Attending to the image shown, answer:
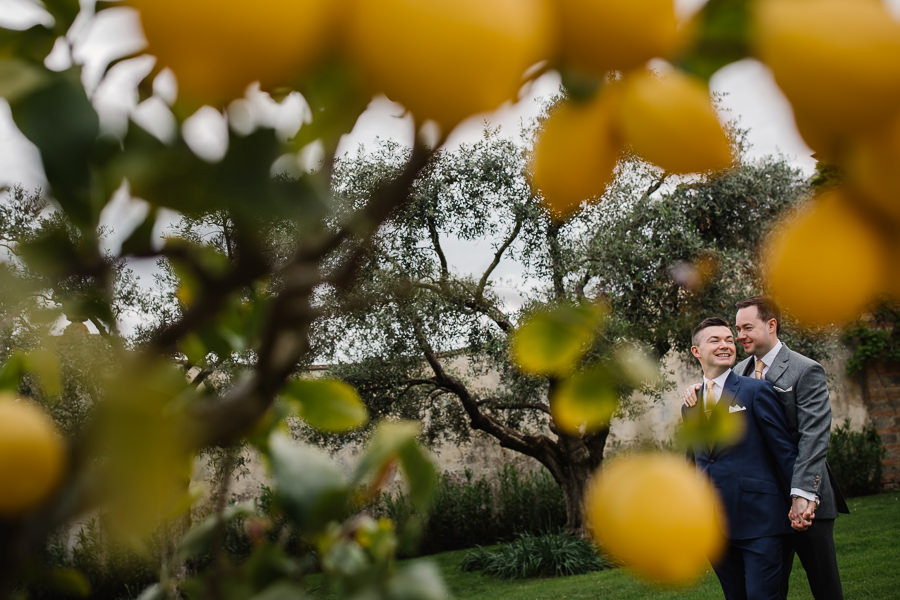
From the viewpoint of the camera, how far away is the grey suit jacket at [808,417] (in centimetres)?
273

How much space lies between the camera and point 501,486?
1023 cm

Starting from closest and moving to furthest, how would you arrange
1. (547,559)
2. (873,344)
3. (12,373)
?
1. (12,373)
2. (547,559)
3. (873,344)

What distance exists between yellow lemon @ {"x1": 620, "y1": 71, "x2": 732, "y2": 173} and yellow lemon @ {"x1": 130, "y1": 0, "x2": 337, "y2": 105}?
4.0 inches

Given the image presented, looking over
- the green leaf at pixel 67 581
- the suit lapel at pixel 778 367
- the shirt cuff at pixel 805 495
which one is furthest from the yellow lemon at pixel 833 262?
the suit lapel at pixel 778 367

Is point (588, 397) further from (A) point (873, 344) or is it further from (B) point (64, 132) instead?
(A) point (873, 344)

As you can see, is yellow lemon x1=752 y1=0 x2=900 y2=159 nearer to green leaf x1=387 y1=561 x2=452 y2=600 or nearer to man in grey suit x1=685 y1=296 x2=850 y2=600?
green leaf x1=387 y1=561 x2=452 y2=600

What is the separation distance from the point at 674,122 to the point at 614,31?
37 mm

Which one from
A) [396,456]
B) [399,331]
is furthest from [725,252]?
[396,456]

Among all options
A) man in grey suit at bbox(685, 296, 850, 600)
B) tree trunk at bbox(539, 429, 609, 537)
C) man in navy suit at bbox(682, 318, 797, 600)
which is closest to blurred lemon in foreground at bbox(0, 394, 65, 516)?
man in grey suit at bbox(685, 296, 850, 600)

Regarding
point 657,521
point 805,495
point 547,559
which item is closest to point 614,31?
point 657,521

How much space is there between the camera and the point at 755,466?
293cm

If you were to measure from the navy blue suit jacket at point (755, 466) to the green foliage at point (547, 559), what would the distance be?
4.75 m

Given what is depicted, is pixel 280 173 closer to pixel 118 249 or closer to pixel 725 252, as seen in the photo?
pixel 118 249

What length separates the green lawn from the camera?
510 centimetres
